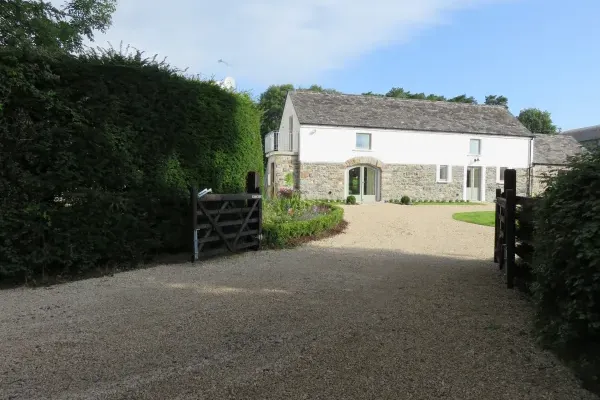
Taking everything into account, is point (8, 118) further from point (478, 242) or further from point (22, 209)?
point (478, 242)

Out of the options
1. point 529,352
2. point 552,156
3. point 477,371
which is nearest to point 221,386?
point 477,371

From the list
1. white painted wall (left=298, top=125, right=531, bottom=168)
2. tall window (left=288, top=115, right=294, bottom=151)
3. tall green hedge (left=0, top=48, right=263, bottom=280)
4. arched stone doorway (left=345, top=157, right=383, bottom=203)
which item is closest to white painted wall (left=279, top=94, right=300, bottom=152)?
tall window (left=288, top=115, right=294, bottom=151)

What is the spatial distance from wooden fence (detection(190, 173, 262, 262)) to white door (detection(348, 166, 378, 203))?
1812 cm

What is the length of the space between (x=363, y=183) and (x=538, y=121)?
41823 millimetres

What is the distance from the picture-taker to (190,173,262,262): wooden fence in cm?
816

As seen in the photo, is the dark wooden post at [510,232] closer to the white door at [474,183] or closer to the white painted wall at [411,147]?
the white painted wall at [411,147]

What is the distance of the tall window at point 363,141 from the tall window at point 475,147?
23.9ft

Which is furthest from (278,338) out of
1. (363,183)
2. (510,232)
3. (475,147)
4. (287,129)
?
(475,147)

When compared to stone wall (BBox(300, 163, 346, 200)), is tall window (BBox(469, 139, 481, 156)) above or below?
above

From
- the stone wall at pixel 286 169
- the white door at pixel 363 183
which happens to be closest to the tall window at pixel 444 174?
the white door at pixel 363 183

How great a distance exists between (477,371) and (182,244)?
20.4 feet

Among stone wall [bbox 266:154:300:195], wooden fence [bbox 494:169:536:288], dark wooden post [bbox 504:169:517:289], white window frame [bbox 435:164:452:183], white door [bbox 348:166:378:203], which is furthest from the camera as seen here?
white window frame [bbox 435:164:452:183]

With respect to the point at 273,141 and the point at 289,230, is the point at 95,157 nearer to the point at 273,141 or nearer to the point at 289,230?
the point at 289,230

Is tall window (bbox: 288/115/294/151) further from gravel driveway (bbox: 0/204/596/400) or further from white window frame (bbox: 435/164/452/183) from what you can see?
gravel driveway (bbox: 0/204/596/400)
